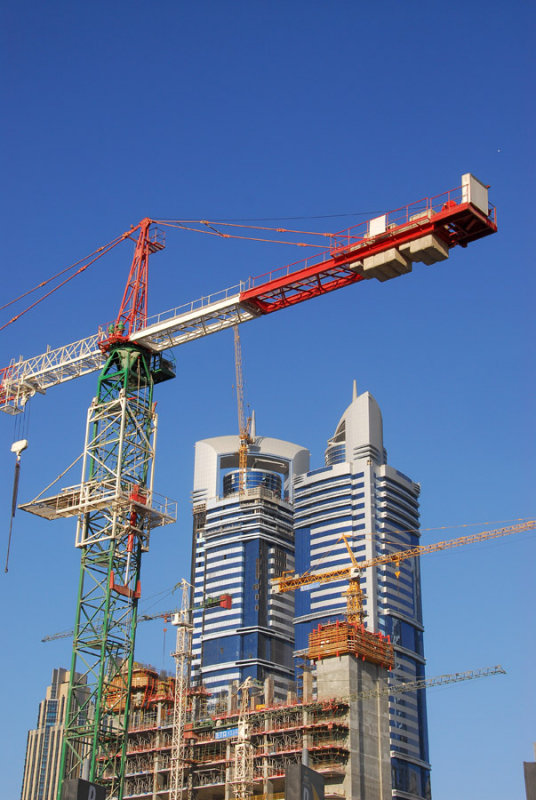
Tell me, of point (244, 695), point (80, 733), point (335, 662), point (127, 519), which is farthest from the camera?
point (244, 695)

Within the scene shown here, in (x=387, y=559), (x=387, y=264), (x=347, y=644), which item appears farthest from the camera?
(x=387, y=559)

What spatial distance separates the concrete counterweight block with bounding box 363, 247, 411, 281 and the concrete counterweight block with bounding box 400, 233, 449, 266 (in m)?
0.89

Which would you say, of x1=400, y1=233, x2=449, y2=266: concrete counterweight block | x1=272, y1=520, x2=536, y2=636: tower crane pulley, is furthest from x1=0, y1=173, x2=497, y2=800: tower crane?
x1=272, y1=520, x2=536, y2=636: tower crane pulley

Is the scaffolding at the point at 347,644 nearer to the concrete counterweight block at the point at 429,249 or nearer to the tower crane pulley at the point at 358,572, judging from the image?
the tower crane pulley at the point at 358,572

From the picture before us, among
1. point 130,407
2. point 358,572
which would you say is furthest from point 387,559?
point 130,407

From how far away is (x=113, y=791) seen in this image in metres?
73.6

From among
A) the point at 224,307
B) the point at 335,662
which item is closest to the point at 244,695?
the point at 335,662

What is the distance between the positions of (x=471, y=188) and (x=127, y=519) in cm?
3432

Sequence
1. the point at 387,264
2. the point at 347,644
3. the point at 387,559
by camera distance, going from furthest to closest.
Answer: the point at 387,559
the point at 347,644
the point at 387,264

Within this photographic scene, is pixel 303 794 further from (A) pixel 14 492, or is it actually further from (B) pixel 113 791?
(A) pixel 14 492

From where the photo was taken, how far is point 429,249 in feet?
212

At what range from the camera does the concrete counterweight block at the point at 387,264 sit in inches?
2603

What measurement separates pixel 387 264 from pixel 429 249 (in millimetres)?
3122

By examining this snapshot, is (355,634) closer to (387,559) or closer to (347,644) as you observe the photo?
(347,644)
